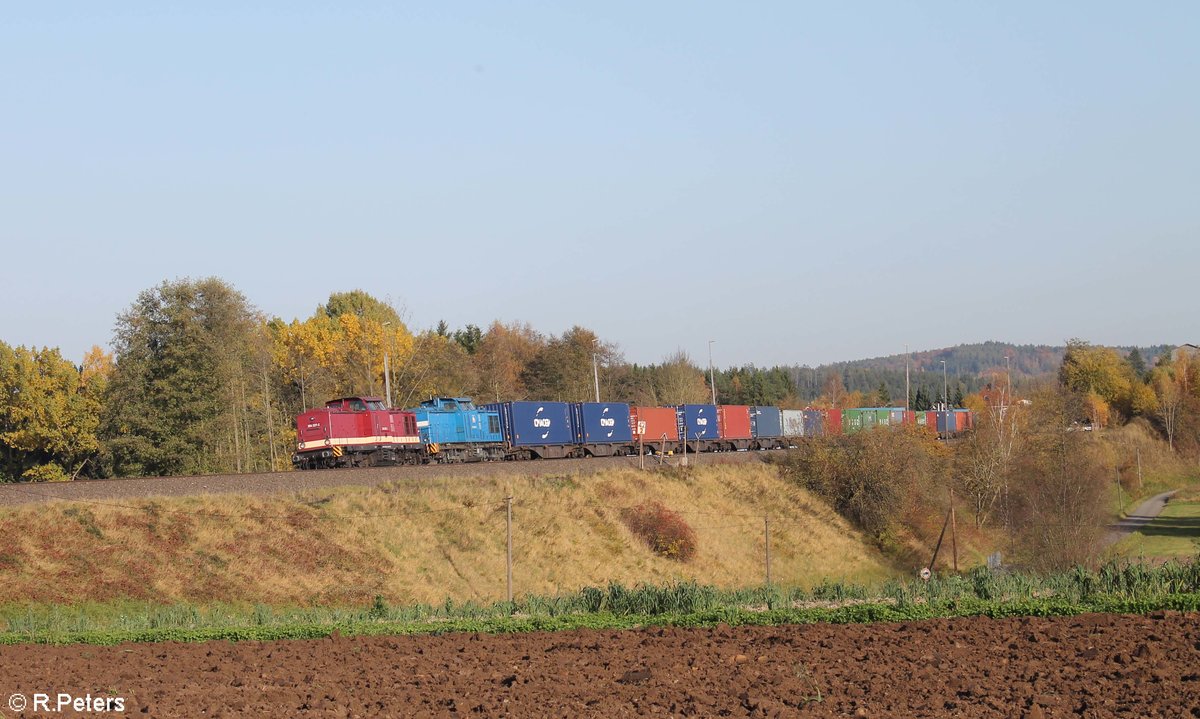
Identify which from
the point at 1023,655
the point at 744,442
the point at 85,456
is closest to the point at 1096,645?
the point at 1023,655

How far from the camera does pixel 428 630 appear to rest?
1716cm

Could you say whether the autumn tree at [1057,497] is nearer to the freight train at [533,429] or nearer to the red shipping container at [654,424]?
the freight train at [533,429]

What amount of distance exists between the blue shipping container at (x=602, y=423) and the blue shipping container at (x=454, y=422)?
248 inches

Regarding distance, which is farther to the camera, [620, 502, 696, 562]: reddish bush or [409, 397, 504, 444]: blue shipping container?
[409, 397, 504, 444]: blue shipping container

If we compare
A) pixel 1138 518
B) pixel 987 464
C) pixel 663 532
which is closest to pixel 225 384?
pixel 663 532

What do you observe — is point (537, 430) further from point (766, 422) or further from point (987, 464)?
point (987, 464)

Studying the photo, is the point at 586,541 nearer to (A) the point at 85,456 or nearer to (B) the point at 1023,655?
(B) the point at 1023,655

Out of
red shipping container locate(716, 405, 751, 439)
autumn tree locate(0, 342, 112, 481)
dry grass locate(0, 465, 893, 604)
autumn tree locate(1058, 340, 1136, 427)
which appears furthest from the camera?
autumn tree locate(1058, 340, 1136, 427)

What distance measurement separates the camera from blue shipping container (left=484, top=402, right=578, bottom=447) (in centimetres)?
5119

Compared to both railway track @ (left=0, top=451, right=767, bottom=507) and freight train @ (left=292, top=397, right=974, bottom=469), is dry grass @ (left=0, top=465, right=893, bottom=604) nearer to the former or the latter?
railway track @ (left=0, top=451, right=767, bottom=507)

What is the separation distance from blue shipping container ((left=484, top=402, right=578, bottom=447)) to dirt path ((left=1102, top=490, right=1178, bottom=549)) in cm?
2790

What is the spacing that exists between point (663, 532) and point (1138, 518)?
44.1 metres

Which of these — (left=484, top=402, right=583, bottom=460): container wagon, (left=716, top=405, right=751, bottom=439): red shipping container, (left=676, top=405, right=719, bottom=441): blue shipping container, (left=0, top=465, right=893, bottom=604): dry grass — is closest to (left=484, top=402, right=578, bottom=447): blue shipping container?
(left=484, top=402, right=583, bottom=460): container wagon

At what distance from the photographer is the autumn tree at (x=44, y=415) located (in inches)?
2739
